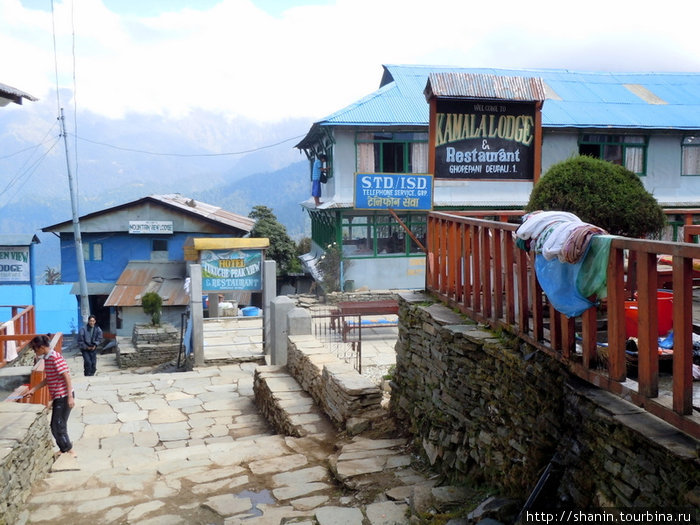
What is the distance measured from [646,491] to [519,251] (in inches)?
83.7

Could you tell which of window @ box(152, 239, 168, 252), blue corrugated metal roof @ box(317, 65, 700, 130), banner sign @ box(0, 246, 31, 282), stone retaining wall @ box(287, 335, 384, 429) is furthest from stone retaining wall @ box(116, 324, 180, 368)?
stone retaining wall @ box(287, 335, 384, 429)

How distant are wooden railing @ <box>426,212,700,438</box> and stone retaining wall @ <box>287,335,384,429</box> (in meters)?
1.63

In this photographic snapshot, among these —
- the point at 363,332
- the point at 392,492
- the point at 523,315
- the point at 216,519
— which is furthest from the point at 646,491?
the point at 363,332

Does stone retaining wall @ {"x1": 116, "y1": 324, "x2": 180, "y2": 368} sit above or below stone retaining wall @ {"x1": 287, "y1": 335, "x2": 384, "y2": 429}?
below

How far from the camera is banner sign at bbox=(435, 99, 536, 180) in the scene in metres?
8.00

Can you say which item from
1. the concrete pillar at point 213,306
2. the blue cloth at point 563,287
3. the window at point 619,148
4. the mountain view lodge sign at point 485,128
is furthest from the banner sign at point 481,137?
the window at point 619,148

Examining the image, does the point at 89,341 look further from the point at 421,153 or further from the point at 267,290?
the point at 421,153

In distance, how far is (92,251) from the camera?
2802 centimetres

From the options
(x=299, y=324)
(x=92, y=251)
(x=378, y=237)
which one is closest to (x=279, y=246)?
(x=92, y=251)

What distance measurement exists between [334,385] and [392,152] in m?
15.6

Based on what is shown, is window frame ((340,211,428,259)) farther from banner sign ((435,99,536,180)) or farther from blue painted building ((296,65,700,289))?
banner sign ((435,99,536,180))

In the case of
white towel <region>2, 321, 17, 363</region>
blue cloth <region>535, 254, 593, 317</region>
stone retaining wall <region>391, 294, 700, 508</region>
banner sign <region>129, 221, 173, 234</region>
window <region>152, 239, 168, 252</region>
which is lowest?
white towel <region>2, 321, 17, 363</region>

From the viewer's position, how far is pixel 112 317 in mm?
28016

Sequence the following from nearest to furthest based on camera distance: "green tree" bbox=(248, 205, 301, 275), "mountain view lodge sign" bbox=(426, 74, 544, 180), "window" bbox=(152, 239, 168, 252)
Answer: "mountain view lodge sign" bbox=(426, 74, 544, 180) < "window" bbox=(152, 239, 168, 252) < "green tree" bbox=(248, 205, 301, 275)
